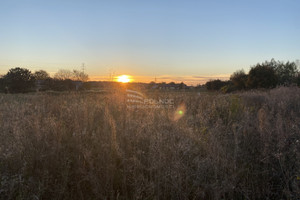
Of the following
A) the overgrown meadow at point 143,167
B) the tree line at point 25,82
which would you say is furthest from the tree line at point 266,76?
the tree line at point 25,82

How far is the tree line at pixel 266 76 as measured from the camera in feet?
73.1

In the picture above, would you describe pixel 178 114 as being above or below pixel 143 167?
above

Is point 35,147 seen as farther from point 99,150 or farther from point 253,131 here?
point 253,131

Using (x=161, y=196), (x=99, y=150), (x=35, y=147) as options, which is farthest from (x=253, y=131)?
(x=35, y=147)

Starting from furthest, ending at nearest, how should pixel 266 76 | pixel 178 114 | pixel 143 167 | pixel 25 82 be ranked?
pixel 25 82
pixel 266 76
pixel 178 114
pixel 143 167

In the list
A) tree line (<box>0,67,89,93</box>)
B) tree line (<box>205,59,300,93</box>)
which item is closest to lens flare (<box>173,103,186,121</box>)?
tree line (<box>205,59,300,93</box>)

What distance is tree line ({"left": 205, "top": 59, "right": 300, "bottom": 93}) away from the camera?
22.3 meters

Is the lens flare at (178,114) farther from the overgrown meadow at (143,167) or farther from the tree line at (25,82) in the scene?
the tree line at (25,82)

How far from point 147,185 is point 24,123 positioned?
2.61 m

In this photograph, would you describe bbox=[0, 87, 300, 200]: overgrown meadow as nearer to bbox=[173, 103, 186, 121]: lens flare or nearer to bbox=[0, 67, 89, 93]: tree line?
bbox=[173, 103, 186, 121]: lens flare

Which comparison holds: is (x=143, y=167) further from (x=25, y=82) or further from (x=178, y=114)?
(x=25, y=82)

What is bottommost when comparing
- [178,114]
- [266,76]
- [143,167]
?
[143,167]

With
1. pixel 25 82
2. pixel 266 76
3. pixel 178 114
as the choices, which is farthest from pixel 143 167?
pixel 25 82

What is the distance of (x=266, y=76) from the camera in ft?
73.2
